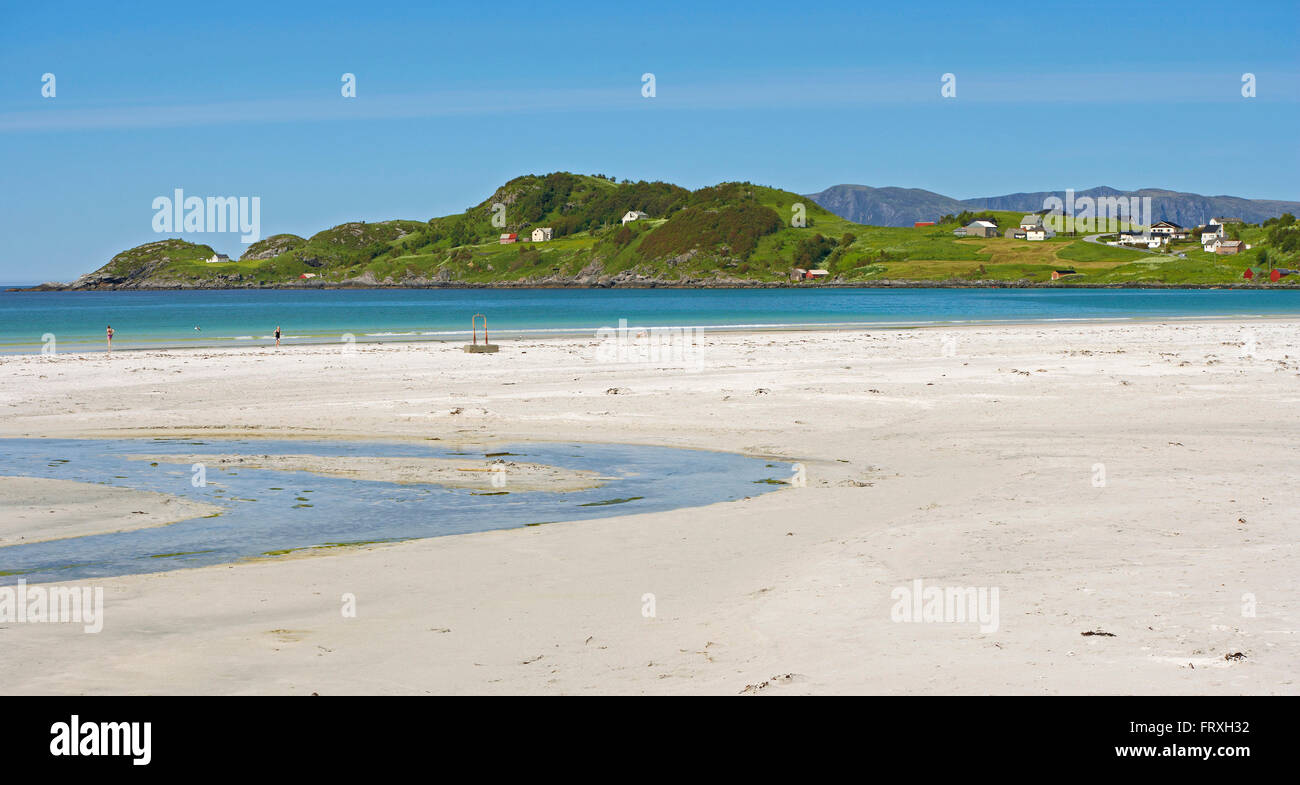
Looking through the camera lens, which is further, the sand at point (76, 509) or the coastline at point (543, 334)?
the coastline at point (543, 334)

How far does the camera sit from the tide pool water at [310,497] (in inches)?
486

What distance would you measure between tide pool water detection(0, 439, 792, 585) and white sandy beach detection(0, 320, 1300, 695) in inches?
34.8

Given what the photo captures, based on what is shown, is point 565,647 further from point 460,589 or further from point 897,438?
point 897,438

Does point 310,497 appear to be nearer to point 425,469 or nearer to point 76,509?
point 425,469

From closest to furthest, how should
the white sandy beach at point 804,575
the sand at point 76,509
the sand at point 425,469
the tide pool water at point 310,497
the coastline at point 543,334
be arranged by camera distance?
the white sandy beach at point 804,575, the tide pool water at point 310,497, the sand at point 76,509, the sand at point 425,469, the coastline at point 543,334

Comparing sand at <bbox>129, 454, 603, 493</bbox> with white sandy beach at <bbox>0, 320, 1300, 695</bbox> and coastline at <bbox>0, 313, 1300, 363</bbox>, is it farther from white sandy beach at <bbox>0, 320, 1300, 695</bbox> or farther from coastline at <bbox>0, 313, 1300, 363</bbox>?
coastline at <bbox>0, 313, 1300, 363</bbox>

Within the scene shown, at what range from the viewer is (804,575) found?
10.7 m

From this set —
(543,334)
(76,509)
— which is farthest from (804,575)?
(543,334)

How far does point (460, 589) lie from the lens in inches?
410

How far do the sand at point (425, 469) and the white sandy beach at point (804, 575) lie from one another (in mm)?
2921

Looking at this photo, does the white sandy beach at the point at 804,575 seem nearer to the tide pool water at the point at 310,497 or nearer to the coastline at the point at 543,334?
the tide pool water at the point at 310,497

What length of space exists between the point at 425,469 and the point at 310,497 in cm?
287

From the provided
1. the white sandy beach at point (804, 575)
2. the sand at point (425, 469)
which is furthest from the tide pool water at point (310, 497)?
the white sandy beach at point (804, 575)

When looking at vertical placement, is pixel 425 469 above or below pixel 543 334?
below
